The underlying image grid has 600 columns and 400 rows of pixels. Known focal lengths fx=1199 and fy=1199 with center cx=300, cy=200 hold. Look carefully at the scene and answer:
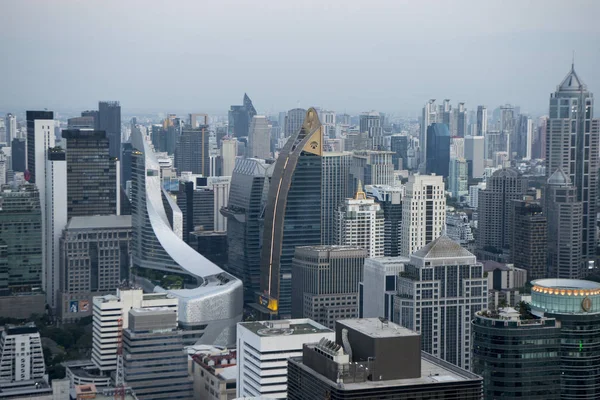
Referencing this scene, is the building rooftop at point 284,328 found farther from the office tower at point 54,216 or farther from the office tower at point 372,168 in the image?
the office tower at point 372,168

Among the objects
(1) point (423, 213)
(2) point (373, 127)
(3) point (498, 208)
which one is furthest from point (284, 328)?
(2) point (373, 127)

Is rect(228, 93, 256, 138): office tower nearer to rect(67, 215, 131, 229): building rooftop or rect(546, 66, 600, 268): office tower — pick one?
rect(67, 215, 131, 229): building rooftop

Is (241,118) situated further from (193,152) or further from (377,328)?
(377,328)

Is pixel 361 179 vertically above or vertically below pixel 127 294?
above

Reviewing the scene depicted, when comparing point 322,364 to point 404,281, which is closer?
point 322,364

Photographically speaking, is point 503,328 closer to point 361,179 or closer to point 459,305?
point 459,305

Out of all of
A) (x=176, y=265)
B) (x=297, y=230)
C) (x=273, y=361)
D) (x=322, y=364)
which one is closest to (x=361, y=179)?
(x=297, y=230)
